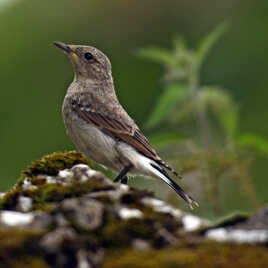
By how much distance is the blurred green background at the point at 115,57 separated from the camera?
53.8 ft

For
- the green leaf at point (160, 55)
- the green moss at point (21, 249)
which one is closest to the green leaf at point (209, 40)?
the green leaf at point (160, 55)

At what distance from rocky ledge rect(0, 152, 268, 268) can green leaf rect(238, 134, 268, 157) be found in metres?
3.31

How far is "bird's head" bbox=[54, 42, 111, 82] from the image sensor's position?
1078 centimetres

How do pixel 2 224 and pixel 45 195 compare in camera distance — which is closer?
pixel 2 224

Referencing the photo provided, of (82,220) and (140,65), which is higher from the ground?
(140,65)

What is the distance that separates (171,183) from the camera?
8859 mm

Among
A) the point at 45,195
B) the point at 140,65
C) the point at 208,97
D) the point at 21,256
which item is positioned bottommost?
the point at 21,256

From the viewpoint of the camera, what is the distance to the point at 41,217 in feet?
16.9

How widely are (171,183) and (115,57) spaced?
10.2 meters

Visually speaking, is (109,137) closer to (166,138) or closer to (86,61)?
(166,138)

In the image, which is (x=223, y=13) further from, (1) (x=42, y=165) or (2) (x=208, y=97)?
(1) (x=42, y=165)

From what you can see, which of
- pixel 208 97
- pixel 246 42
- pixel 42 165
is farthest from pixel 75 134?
pixel 246 42

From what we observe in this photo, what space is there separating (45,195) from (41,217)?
0.72 m

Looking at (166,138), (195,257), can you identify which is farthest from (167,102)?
(195,257)
